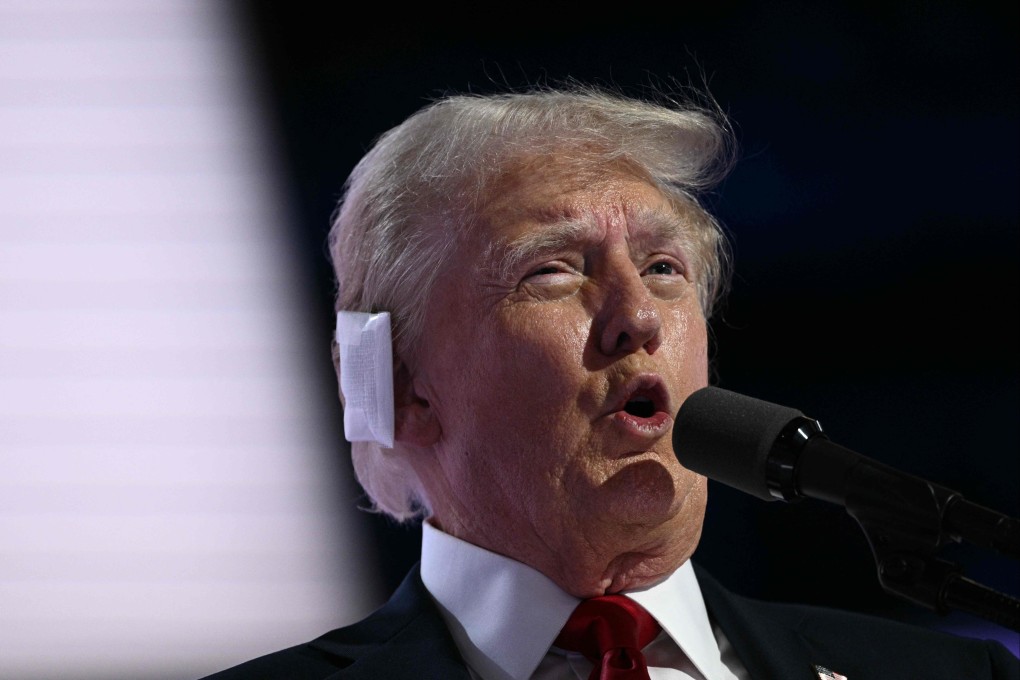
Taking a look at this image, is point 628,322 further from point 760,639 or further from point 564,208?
point 760,639

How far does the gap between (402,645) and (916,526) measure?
1137 millimetres

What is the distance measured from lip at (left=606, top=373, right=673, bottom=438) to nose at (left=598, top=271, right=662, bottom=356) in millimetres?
60

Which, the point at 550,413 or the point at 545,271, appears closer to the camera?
the point at 550,413

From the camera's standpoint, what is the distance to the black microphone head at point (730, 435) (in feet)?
4.54

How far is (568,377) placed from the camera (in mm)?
2018

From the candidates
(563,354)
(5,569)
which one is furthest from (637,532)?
(5,569)

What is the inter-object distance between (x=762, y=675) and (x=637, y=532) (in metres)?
0.38

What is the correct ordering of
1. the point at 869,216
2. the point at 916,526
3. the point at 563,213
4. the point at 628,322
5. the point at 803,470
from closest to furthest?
1. the point at 916,526
2. the point at 803,470
3. the point at 628,322
4. the point at 563,213
5. the point at 869,216

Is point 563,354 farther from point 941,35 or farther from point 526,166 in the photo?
point 941,35

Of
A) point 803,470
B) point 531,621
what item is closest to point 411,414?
point 531,621

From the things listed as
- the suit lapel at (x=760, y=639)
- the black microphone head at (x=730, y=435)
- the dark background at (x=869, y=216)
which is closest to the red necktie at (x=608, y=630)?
the suit lapel at (x=760, y=639)

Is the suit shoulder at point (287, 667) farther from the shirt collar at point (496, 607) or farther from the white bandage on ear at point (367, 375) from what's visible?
the white bandage on ear at point (367, 375)

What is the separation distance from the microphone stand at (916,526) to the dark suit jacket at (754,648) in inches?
36.6

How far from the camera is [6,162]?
2625 mm
